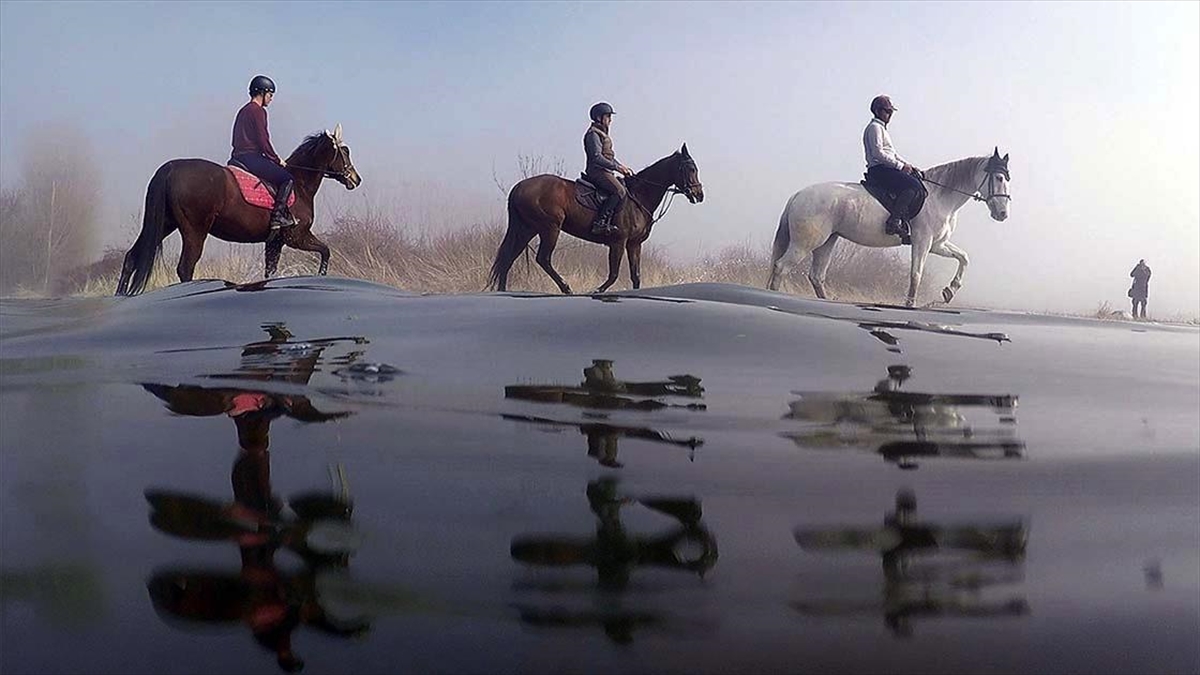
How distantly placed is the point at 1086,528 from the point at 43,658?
98 cm

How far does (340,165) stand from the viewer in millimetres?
7656

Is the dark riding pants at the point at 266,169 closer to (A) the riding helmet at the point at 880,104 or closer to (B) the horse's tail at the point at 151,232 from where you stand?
(B) the horse's tail at the point at 151,232

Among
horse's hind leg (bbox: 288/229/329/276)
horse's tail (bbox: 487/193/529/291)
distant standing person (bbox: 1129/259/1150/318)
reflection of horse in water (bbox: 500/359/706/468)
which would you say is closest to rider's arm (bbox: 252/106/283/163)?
horse's hind leg (bbox: 288/229/329/276)

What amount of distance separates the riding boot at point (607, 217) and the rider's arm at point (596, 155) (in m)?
0.30

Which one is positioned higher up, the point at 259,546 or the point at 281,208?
the point at 281,208

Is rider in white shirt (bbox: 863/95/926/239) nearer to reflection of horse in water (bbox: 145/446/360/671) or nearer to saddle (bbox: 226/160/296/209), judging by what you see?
saddle (bbox: 226/160/296/209)

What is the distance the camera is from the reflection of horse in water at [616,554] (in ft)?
2.26

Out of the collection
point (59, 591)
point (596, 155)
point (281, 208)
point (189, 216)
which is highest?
point (596, 155)

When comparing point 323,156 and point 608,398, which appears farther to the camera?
point 323,156

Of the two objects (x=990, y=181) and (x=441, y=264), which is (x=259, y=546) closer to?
(x=990, y=181)

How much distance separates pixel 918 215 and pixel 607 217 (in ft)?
10.3

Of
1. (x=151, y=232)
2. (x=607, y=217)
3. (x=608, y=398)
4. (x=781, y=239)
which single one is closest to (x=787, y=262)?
(x=781, y=239)

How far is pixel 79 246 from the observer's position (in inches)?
1174

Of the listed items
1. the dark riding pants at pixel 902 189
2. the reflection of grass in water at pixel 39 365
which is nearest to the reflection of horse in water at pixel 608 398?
the reflection of grass in water at pixel 39 365
